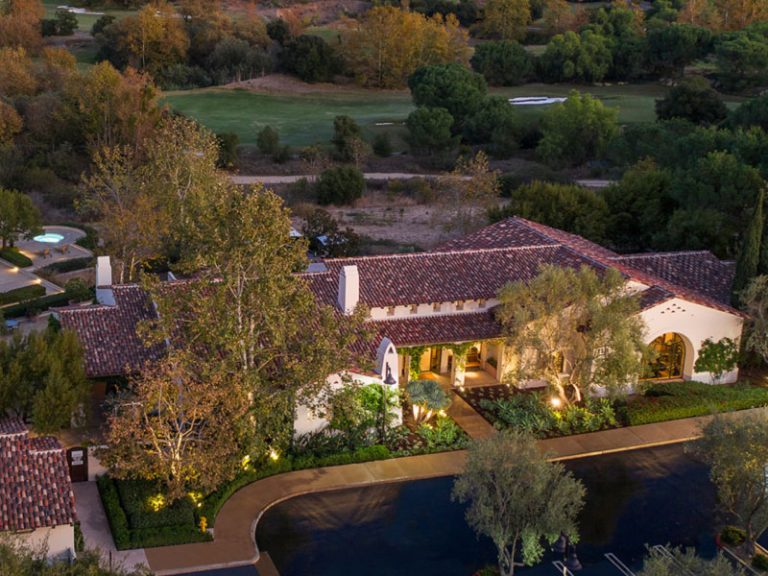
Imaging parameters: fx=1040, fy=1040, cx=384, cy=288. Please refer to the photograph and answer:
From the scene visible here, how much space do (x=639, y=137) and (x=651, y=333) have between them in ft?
111

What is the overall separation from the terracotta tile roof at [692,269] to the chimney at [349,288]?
11.9 m

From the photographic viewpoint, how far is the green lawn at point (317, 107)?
8469 cm

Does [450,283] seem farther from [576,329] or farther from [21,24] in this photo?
[21,24]

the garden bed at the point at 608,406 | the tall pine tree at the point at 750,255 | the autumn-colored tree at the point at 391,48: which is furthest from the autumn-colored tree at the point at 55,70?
the tall pine tree at the point at 750,255

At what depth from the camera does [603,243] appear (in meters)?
52.3

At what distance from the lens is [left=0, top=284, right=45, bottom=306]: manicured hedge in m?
44.5

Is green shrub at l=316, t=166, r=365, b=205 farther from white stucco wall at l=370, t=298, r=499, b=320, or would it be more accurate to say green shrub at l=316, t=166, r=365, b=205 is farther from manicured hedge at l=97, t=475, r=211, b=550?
manicured hedge at l=97, t=475, r=211, b=550

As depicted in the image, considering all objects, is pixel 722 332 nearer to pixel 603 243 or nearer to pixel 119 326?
pixel 603 243

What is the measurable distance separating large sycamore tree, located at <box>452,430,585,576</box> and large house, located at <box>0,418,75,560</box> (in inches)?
380

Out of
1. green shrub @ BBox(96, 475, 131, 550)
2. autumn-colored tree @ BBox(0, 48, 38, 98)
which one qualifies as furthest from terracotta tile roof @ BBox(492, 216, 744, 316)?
autumn-colored tree @ BBox(0, 48, 38, 98)

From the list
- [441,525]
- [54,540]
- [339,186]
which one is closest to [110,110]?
[339,186]

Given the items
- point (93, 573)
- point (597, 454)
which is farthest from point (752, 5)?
point (93, 573)

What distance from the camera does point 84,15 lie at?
4774 inches

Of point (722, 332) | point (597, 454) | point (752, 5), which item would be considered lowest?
point (597, 454)
